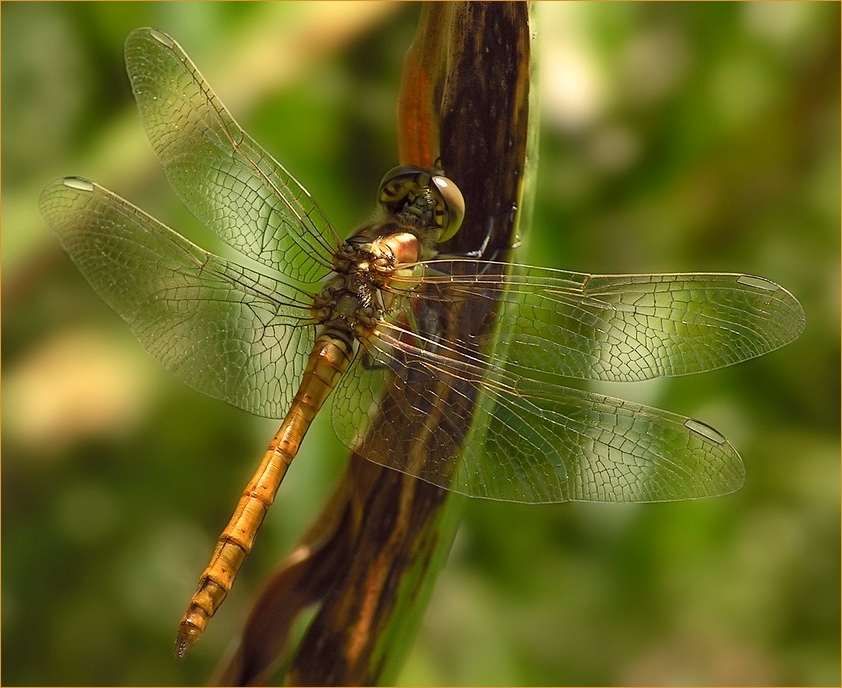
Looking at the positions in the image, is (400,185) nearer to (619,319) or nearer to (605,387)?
(619,319)

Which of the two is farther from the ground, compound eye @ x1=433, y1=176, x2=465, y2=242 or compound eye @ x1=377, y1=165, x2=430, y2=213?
compound eye @ x1=377, y1=165, x2=430, y2=213

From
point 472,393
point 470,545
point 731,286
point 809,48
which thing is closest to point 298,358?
point 472,393

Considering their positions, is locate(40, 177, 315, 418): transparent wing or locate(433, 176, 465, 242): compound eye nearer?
locate(433, 176, 465, 242): compound eye

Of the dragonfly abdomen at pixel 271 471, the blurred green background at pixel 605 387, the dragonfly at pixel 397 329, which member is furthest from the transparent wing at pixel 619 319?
the blurred green background at pixel 605 387

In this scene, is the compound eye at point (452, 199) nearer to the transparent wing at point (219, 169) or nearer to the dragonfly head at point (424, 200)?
the dragonfly head at point (424, 200)

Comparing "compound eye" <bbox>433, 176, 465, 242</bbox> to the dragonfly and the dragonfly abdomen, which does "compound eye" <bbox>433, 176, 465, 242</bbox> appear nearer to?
the dragonfly

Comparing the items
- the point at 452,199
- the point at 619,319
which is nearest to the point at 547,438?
the point at 619,319

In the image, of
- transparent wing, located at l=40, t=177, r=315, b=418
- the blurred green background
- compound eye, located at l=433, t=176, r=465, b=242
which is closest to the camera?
compound eye, located at l=433, t=176, r=465, b=242

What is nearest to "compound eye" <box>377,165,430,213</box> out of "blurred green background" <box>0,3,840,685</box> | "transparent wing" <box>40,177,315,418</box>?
"transparent wing" <box>40,177,315,418</box>
